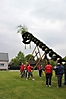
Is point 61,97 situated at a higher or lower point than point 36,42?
lower

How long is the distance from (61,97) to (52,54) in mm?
3652

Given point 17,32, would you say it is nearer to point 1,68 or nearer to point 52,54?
point 52,54

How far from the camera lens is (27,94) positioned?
44.5ft

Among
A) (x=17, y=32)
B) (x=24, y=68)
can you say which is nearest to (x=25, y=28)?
(x=17, y=32)

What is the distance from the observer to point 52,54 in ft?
51.5

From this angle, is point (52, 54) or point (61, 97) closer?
point (61, 97)

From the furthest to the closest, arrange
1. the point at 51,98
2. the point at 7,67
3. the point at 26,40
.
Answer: the point at 7,67 < the point at 26,40 < the point at 51,98

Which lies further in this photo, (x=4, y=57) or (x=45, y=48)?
(x=4, y=57)

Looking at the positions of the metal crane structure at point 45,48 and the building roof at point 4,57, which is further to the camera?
the building roof at point 4,57

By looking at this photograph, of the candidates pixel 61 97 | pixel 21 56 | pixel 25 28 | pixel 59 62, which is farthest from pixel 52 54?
pixel 21 56

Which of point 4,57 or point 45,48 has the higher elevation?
point 4,57

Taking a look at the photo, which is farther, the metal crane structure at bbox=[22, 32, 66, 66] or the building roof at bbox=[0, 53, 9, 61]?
the building roof at bbox=[0, 53, 9, 61]

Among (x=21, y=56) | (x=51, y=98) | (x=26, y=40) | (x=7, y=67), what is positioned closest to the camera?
(x=51, y=98)

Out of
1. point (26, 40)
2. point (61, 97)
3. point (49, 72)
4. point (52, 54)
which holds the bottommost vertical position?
point (61, 97)
